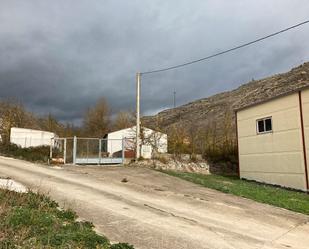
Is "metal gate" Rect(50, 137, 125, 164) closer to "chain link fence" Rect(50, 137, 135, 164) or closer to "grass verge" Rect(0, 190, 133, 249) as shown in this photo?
"chain link fence" Rect(50, 137, 135, 164)

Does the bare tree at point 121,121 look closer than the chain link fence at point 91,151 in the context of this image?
No

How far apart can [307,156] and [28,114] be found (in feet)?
129

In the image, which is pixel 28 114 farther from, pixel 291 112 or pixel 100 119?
pixel 291 112

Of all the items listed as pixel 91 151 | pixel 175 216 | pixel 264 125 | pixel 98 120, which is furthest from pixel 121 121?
pixel 175 216

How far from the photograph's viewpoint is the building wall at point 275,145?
724 inches

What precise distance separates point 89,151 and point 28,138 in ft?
47.8

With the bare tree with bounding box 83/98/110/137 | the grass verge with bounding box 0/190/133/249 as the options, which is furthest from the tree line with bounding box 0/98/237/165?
the grass verge with bounding box 0/190/133/249

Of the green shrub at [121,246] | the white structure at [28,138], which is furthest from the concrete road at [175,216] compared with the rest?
the white structure at [28,138]

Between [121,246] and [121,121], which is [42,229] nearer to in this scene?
[121,246]

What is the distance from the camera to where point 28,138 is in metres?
38.4

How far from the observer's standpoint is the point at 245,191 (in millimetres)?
15891

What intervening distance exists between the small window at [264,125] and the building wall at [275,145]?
232 mm

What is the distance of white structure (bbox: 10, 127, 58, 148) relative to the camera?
37.9 meters

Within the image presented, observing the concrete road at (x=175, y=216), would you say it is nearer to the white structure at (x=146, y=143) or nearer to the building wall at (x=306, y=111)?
the building wall at (x=306, y=111)
